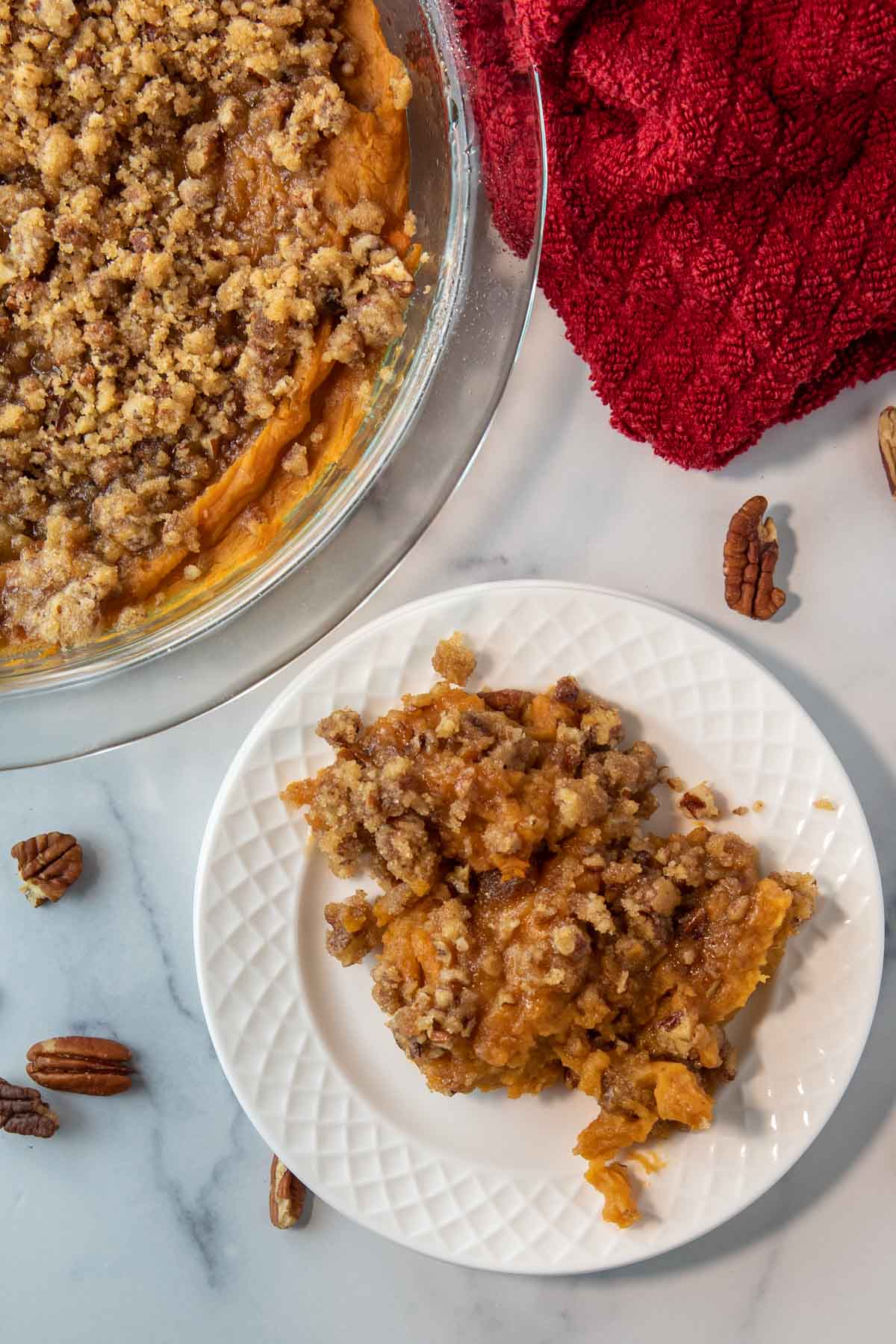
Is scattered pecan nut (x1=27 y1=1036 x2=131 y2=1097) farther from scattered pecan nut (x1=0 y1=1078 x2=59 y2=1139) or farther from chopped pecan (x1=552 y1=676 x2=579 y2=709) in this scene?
chopped pecan (x1=552 y1=676 x2=579 y2=709)

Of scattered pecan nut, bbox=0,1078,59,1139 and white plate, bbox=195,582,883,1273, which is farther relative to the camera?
scattered pecan nut, bbox=0,1078,59,1139

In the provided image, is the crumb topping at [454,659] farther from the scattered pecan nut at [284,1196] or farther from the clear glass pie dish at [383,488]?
the scattered pecan nut at [284,1196]

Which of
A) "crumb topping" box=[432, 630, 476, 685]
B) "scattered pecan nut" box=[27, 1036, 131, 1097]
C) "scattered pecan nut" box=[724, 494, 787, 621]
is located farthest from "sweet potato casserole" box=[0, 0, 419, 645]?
"scattered pecan nut" box=[27, 1036, 131, 1097]

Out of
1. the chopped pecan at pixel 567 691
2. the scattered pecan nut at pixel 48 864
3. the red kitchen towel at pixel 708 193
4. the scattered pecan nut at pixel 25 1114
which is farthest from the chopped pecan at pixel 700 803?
the scattered pecan nut at pixel 25 1114

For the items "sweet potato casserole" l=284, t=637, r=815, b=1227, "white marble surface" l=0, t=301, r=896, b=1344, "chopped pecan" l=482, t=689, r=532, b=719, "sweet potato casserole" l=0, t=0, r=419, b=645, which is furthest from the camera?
"white marble surface" l=0, t=301, r=896, b=1344

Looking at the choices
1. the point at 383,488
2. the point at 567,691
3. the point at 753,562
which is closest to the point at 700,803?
the point at 567,691

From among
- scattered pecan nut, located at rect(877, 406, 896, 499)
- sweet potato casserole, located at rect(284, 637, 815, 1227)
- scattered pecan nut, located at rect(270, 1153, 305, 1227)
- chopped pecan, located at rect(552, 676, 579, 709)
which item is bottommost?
Answer: scattered pecan nut, located at rect(270, 1153, 305, 1227)

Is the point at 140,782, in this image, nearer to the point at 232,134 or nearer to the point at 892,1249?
the point at 232,134

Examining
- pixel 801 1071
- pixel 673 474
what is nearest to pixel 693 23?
pixel 673 474
